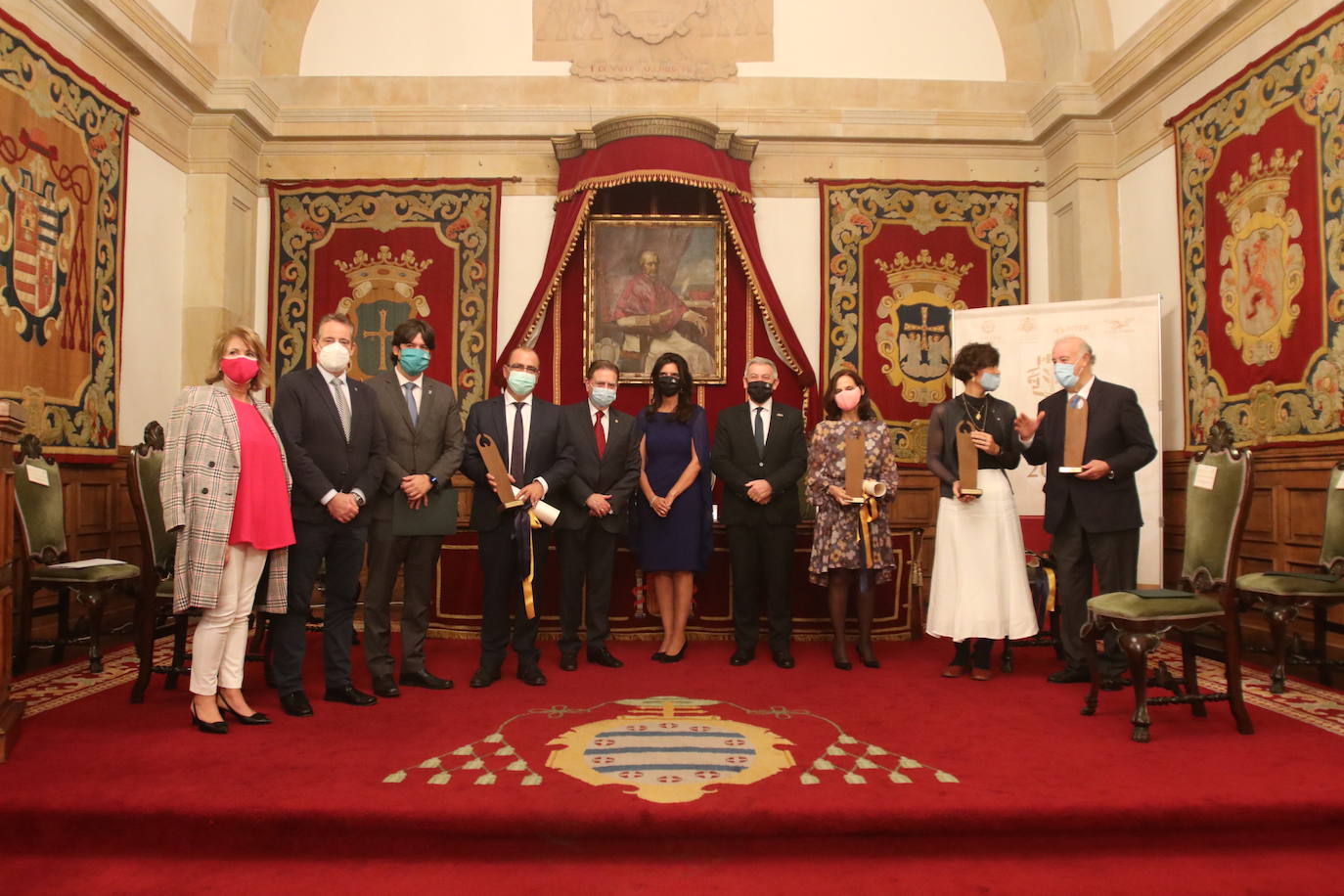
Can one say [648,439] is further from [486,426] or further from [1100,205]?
[1100,205]

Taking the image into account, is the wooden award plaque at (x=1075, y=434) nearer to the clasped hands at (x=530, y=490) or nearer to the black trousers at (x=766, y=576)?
the black trousers at (x=766, y=576)

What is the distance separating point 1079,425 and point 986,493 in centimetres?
50

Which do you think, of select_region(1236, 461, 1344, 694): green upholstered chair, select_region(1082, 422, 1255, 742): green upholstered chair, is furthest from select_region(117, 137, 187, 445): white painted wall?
select_region(1236, 461, 1344, 694): green upholstered chair

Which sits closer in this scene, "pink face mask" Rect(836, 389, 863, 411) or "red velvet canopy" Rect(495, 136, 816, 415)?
"pink face mask" Rect(836, 389, 863, 411)

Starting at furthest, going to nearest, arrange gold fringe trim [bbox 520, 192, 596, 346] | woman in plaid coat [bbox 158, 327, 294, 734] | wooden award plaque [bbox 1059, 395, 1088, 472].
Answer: gold fringe trim [bbox 520, 192, 596, 346]
wooden award plaque [bbox 1059, 395, 1088, 472]
woman in plaid coat [bbox 158, 327, 294, 734]

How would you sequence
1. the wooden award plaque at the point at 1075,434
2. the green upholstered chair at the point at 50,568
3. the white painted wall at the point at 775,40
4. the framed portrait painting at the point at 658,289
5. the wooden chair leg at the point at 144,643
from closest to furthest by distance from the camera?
the wooden chair leg at the point at 144,643
the wooden award plaque at the point at 1075,434
the green upholstered chair at the point at 50,568
the framed portrait painting at the point at 658,289
the white painted wall at the point at 775,40

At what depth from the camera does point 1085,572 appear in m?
4.07

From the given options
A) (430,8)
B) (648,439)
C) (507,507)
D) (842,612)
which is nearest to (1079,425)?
(842,612)

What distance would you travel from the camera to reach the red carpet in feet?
7.88

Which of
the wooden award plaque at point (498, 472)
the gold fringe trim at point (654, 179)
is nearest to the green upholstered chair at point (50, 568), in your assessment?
the wooden award plaque at point (498, 472)

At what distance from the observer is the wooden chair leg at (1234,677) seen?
3264 millimetres

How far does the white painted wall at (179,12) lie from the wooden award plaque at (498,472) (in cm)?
418

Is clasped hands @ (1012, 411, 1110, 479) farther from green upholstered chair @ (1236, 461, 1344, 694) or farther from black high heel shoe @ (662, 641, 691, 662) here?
black high heel shoe @ (662, 641, 691, 662)

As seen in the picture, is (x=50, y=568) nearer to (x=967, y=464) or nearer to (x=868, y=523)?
(x=868, y=523)
